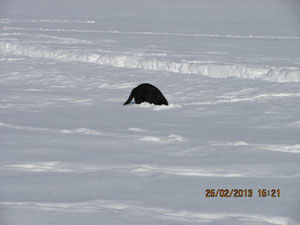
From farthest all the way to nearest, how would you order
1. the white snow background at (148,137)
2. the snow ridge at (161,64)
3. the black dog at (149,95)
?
the snow ridge at (161,64)
the black dog at (149,95)
the white snow background at (148,137)

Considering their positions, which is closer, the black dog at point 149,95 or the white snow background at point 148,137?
the white snow background at point 148,137

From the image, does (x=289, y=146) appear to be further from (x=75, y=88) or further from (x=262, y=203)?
(x=75, y=88)

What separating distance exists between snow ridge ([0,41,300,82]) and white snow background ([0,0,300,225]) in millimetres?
40

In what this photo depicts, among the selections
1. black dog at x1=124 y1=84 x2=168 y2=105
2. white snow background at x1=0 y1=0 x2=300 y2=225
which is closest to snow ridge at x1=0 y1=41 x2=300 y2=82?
white snow background at x1=0 y1=0 x2=300 y2=225

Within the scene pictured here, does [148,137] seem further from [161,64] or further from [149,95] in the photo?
[161,64]

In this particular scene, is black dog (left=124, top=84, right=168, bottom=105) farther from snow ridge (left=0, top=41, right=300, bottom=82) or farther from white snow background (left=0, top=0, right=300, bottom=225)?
snow ridge (left=0, top=41, right=300, bottom=82)

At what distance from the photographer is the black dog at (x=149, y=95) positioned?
8.85 metres

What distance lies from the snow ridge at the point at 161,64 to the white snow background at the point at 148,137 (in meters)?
0.04

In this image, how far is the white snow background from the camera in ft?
11.5

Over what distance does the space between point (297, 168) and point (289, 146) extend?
976 millimetres

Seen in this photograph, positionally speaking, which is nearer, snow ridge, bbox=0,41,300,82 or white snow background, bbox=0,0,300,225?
white snow background, bbox=0,0,300,225

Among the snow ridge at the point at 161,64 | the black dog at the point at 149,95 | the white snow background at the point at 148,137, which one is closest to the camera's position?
the white snow background at the point at 148,137

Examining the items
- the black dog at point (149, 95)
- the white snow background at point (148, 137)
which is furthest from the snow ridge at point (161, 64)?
the black dog at point (149, 95)

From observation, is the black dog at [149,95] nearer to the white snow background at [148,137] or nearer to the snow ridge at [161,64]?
the white snow background at [148,137]
